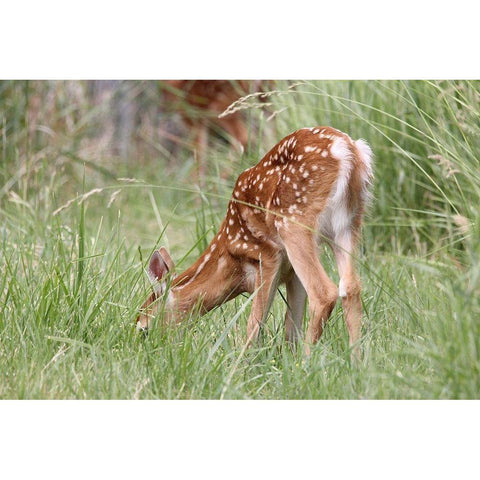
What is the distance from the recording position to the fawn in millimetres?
4367

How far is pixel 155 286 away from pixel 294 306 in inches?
28.3

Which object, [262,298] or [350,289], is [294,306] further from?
[350,289]

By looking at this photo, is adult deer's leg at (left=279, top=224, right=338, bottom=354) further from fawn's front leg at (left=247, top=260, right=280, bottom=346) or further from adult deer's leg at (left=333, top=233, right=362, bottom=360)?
fawn's front leg at (left=247, top=260, right=280, bottom=346)

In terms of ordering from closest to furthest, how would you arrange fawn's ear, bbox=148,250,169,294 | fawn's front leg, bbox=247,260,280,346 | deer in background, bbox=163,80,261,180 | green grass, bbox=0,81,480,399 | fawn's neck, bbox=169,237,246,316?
green grass, bbox=0,81,480,399 → fawn's front leg, bbox=247,260,280,346 → fawn's ear, bbox=148,250,169,294 → fawn's neck, bbox=169,237,246,316 → deer in background, bbox=163,80,261,180

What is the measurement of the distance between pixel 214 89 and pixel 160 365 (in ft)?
17.8

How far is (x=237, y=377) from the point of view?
14.0 ft

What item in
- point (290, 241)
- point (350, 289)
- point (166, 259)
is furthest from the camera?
point (166, 259)

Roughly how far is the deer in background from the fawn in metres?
4.01

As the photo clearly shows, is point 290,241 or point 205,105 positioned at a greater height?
point 205,105

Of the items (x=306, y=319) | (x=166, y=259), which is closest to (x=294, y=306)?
(x=306, y=319)

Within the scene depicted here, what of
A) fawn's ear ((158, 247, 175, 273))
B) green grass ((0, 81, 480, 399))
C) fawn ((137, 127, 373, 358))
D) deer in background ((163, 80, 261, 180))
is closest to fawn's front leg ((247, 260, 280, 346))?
fawn ((137, 127, 373, 358))

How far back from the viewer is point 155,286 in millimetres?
4762

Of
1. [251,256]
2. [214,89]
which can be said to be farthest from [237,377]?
[214,89]

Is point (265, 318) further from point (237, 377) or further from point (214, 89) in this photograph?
point (214, 89)
